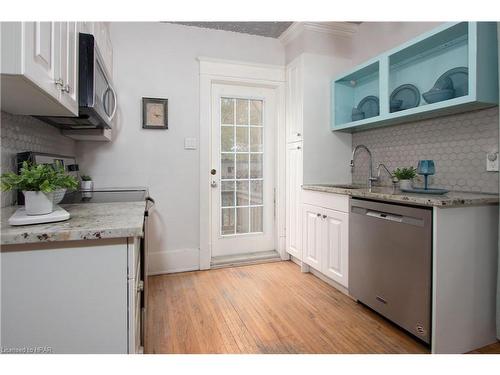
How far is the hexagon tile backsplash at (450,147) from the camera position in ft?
5.97

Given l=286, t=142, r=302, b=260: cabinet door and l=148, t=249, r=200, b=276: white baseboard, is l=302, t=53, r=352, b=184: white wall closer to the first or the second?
l=286, t=142, r=302, b=260: cabinet door

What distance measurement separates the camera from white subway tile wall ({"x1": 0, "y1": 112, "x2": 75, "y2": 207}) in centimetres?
136

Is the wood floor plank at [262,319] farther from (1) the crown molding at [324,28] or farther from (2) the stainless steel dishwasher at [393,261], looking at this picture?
(1) the crown molding at [324,28]

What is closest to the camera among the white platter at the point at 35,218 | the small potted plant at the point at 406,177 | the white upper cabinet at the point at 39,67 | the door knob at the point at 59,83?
the white upper cabinet at the point at 39,67

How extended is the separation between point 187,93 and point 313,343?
7.95ft

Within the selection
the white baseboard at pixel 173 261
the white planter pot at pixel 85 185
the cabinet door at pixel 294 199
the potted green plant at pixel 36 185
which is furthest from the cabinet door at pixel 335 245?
the white planter pot at pixel 85 185

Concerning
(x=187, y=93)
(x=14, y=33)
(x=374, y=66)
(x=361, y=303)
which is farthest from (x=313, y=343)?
(x=187, y=93)

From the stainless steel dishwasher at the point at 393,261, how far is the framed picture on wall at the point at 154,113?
1911 millimetres

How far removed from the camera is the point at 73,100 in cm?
130

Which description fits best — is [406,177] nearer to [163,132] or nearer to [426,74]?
[426,74]

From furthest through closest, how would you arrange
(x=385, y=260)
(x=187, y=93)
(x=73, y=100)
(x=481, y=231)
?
(x=187, y=93) → (x=385, y=260) → (x=481, y=231) → (x=73, y=100)

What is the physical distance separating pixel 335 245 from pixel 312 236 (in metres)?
0.33

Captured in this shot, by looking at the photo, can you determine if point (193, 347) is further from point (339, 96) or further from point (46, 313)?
point (339, 96)

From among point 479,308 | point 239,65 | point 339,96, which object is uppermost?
point 239,65
